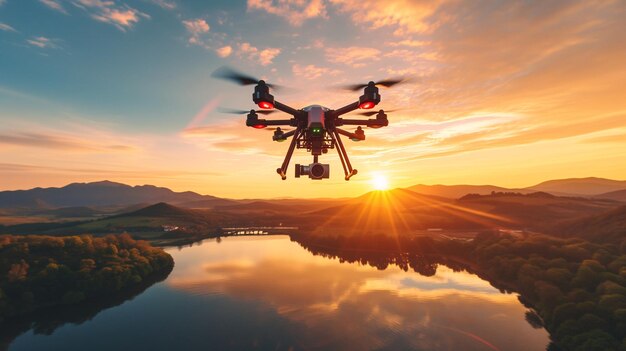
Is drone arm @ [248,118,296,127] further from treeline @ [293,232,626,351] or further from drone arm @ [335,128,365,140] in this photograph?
treeline @ [293,232,626,351]

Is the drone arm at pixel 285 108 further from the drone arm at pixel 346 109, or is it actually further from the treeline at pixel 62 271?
the treeline at pixel 62 271

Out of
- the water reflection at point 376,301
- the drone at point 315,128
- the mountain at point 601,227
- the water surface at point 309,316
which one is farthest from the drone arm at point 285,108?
the mountain at point 601,227

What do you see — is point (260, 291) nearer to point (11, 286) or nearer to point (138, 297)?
point (138, 297)

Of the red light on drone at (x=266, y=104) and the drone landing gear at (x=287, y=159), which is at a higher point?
the red light on drone at (x=266, y=104)

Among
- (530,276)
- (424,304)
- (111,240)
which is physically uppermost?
(111,240)

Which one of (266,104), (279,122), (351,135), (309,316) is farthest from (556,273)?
(266,104)

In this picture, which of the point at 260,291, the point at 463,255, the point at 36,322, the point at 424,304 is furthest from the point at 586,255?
the point at 36,322
